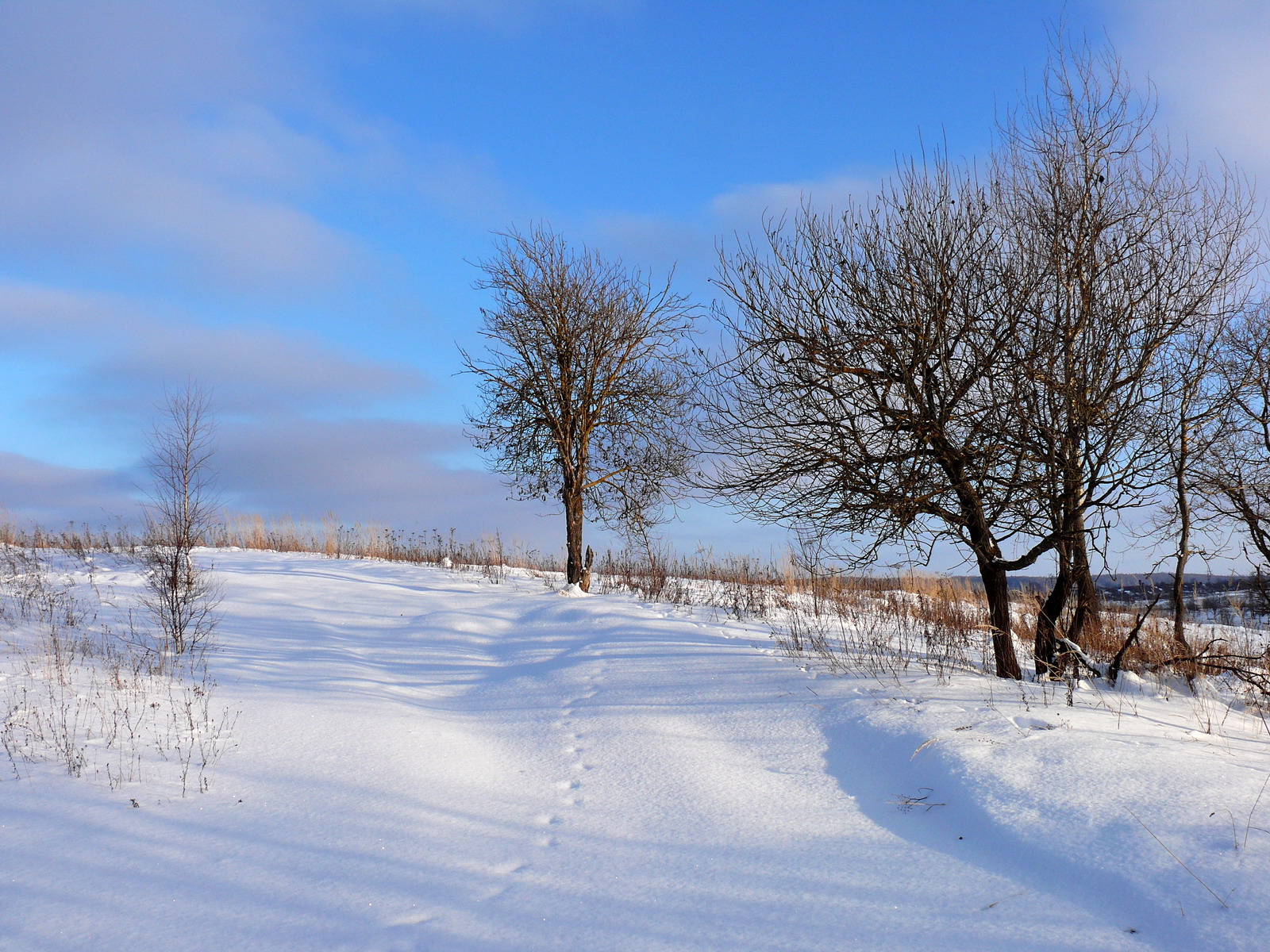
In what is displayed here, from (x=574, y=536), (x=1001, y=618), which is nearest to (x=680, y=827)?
(x=1001, y=618)

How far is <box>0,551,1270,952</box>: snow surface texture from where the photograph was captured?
346 centimetres

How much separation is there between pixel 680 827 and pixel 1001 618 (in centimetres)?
462

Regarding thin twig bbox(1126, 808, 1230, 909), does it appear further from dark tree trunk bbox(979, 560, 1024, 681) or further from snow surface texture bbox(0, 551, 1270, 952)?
dark tree trunk bbox(979, 560, 1024, 681)

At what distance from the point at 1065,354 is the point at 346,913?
22.3ft

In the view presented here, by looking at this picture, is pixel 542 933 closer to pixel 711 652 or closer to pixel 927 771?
pixel 927 771

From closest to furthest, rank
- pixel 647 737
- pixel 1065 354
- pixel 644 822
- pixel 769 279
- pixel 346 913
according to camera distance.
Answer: pixel 346 913, pixel 644 822, pixel 647 737, pixel 1065 354, pixel 769 279

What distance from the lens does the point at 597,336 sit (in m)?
15.1

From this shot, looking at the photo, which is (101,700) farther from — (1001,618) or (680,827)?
(1001,618)

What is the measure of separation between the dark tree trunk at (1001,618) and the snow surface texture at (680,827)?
26.1 inches

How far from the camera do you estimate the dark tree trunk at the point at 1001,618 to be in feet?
24.5

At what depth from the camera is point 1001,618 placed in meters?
7.55

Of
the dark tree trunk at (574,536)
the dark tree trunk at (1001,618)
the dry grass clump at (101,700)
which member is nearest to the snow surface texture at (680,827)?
the dry grass clump at (101,700)

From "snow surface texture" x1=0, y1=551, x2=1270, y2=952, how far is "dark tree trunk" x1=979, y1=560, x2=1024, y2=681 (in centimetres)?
66

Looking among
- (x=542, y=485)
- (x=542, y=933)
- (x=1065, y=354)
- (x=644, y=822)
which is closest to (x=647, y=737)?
(x=644, y=822)
